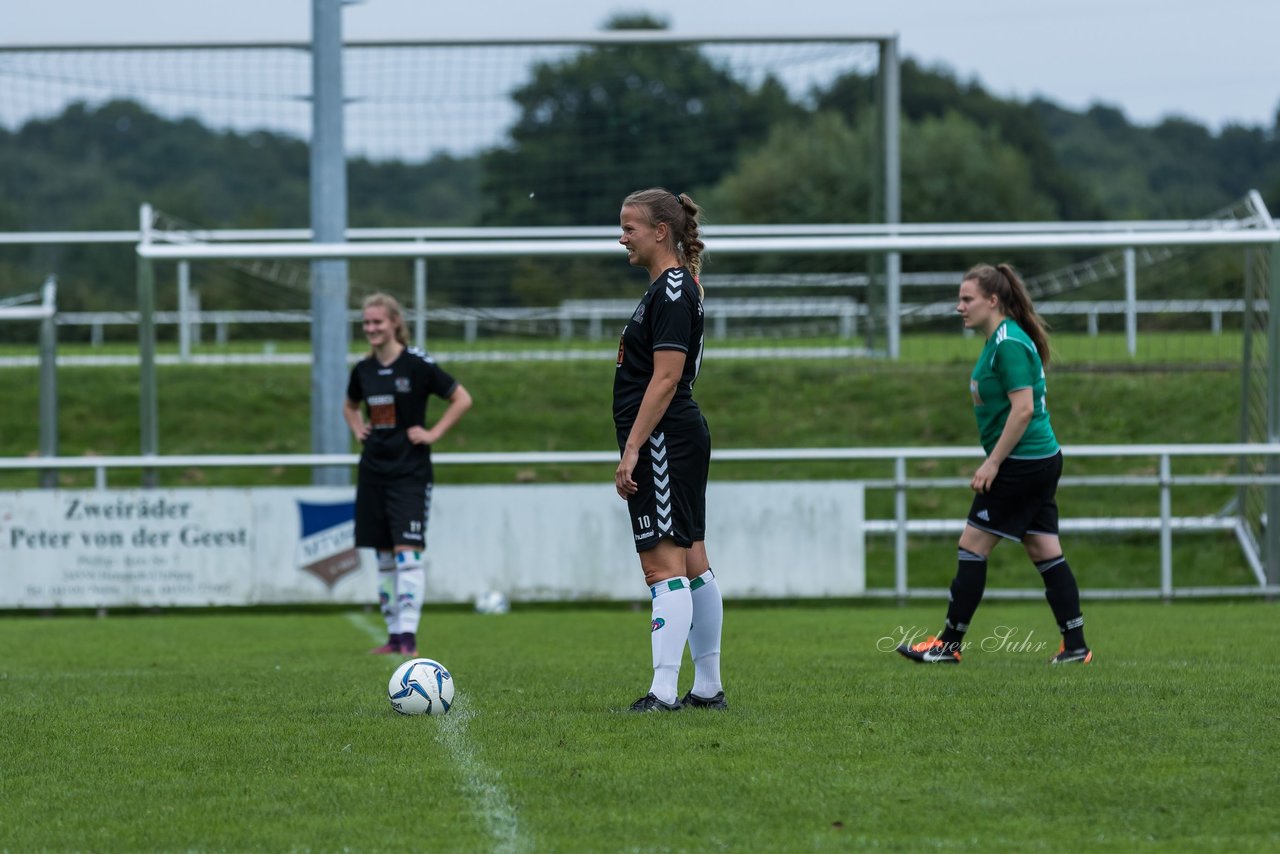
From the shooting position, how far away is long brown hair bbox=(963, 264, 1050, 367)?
22.9 ft

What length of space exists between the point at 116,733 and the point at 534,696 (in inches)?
61.7

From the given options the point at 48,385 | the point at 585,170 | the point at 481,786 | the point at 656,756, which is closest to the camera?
the point at 481,786

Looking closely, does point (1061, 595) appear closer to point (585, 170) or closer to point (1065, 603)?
point (1065, 603)

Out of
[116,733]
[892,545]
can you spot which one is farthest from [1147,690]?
[892,545]

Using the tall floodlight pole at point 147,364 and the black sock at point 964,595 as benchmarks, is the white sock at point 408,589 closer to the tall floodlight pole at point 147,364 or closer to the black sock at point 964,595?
the black sock at point 964,595

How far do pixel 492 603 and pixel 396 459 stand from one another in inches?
116

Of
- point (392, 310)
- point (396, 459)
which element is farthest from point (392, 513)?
point (392, 310)

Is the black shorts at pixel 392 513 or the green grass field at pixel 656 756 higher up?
the black shorts at pixel 392 513

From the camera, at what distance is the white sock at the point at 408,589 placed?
849cm

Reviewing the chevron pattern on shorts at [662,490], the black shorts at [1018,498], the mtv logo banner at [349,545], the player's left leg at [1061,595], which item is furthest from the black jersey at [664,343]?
the mtv logo banner at [349,545]

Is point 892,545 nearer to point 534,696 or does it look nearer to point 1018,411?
point 1018,411

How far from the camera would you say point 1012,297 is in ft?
22.9

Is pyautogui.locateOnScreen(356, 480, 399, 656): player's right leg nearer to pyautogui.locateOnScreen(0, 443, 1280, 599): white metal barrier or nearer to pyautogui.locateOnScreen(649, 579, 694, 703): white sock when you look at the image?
pyautogui.locateOnScreen(0, 443, 1280, 599): white metal barrier

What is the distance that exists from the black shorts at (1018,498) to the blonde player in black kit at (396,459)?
316 cm
